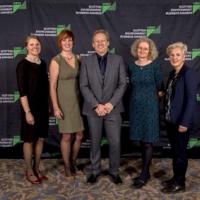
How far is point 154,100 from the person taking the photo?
10.6ft

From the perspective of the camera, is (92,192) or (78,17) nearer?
(92,192)

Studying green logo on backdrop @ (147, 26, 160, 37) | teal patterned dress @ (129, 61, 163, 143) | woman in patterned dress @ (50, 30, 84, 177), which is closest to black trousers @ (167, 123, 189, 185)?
teal patterned dress @ (129, 61, 163, 143)

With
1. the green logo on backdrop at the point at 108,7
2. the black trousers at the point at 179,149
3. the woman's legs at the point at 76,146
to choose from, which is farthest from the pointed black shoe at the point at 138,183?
the green logo on backdrop at the point at 108,7

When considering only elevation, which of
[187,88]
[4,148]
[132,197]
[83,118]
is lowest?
[132,197]

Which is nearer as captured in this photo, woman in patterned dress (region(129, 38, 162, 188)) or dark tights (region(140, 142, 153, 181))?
A: woman in patterned dress (region(129, 38, 162, 188))

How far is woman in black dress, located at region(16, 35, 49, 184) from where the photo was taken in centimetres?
321

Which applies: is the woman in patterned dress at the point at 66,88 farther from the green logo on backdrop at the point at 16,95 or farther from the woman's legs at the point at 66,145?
the green logo on backdrop at the point at 16,95

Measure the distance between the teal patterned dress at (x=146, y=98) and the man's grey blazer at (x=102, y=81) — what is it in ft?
→ 0.41

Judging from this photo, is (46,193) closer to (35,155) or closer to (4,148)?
(35,155)

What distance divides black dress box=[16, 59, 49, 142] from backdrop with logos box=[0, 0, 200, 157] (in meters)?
0.87

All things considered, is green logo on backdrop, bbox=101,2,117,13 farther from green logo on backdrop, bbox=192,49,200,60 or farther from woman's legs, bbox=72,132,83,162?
woman's legs, bbox=72,132,83,162

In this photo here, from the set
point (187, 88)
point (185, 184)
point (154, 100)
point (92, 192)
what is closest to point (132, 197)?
point (92, 192)

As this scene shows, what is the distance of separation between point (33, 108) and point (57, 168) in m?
0.97

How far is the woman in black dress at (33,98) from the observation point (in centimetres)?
321
